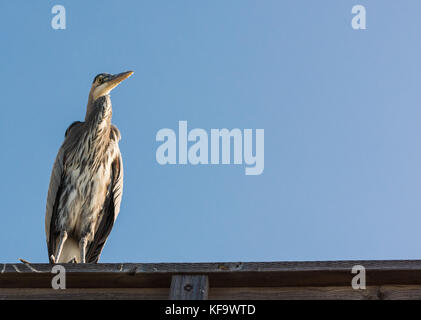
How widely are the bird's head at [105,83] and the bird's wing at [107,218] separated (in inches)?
66.0

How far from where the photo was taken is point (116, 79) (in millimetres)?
8883

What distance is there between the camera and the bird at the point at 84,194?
720cm

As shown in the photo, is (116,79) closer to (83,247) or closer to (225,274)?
(83,247)

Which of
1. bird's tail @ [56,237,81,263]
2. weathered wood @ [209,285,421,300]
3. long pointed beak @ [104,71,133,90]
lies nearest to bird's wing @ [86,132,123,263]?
bird's tail @ [56,237,81,263]

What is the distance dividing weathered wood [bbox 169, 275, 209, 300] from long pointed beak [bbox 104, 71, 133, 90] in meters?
5.83

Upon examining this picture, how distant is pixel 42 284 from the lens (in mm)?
3467

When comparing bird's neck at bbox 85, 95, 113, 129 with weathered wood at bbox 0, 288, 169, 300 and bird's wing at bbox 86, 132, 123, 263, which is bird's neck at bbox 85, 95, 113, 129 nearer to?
bird's wing at bbox 86, 132, 123, 263

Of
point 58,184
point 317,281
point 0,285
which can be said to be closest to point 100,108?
point 58,184

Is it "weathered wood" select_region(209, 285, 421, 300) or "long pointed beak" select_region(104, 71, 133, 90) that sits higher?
"long pointed beak" select_region(104, 71, 133, 90)

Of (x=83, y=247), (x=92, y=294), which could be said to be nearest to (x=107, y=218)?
(x=83, y=247)

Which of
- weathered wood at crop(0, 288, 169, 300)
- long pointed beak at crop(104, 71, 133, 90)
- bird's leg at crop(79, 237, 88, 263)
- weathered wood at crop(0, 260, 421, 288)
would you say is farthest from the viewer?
long pointed beak at crop(104, 71, 133, 90)

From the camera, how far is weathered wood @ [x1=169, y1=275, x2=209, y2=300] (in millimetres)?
3211

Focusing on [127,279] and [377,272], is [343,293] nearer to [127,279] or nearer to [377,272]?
[377,272]

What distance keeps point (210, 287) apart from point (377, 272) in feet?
2.67
